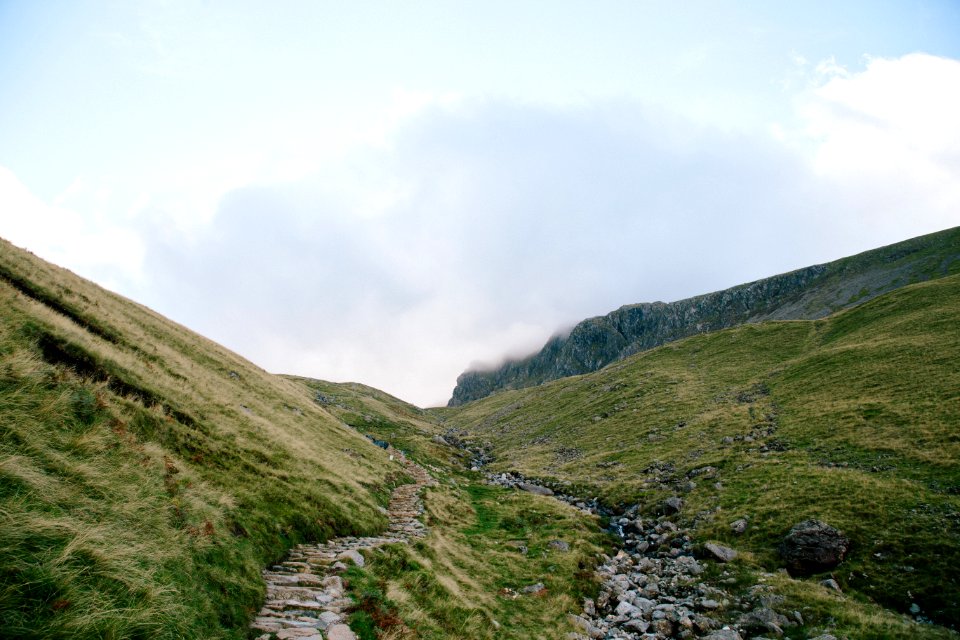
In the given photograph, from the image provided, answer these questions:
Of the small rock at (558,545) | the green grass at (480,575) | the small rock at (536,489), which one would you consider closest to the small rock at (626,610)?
the green grass at (480,575)

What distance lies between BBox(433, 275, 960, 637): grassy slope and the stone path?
18.0m

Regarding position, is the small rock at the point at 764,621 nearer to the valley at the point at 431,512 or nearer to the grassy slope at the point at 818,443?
the valley at the point at 431,512

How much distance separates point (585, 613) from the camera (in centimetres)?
1792

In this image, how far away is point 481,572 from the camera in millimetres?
19922

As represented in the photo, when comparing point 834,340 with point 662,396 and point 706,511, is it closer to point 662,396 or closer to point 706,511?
point 662,396

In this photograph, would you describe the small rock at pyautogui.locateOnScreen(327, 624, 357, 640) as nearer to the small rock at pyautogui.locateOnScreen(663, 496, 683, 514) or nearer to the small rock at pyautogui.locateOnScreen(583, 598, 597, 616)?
the small rock at pyautogui.locateOnScreen(583, 598, 597, 616)

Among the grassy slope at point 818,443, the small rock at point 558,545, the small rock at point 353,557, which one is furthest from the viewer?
the small rock at point 558,545

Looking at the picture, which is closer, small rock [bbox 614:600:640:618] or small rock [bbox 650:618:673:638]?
small rock [bbox 650:618:673:638]

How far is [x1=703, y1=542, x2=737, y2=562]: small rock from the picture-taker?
21969 mm

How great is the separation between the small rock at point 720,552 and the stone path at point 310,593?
710 inches

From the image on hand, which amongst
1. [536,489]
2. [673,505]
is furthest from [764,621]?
[536,489]

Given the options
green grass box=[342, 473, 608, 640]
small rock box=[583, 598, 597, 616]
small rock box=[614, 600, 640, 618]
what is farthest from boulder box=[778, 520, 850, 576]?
small rock box=[583, 598, 597, 616]

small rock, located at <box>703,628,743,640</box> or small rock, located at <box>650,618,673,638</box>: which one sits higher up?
small rock, located at <box>703,628,743,640</box>

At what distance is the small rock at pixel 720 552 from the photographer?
865 inches
